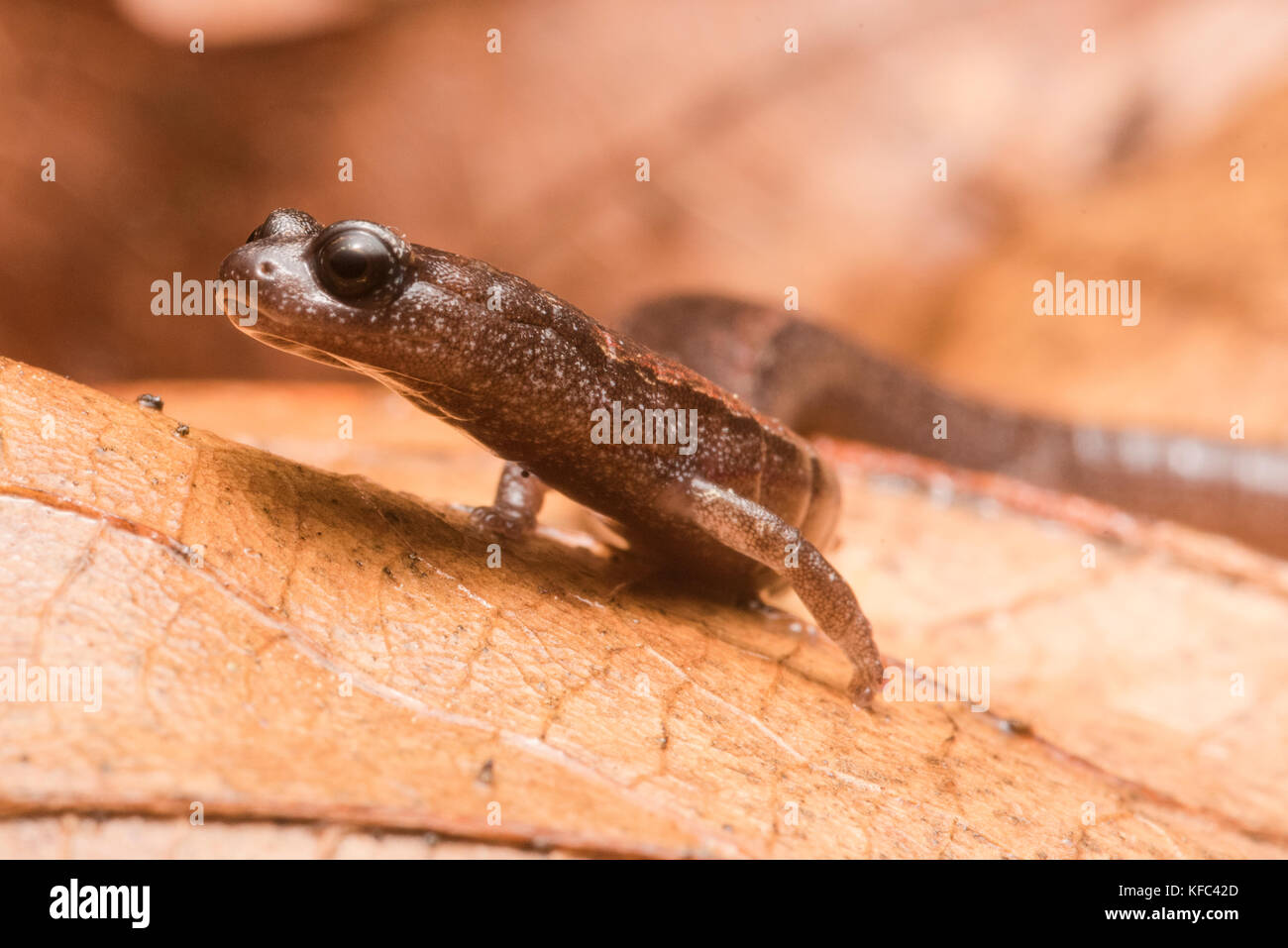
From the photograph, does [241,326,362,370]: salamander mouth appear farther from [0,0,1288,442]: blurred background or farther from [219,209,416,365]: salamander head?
[0,0,1288,442]: blurred background

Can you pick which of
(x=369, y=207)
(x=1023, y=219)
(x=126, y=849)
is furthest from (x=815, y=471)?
(x=1023, y=219)

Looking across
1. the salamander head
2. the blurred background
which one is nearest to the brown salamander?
the salamander head

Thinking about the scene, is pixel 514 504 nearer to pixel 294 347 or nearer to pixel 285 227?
pixel 294 347

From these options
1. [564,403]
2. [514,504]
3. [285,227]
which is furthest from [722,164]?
[285,227]

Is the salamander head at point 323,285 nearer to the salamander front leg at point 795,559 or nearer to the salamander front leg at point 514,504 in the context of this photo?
the salamander front leg at point 514,504

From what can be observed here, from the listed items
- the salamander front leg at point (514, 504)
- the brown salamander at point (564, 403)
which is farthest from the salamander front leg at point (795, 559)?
the salamander front leg at point (514, 504)

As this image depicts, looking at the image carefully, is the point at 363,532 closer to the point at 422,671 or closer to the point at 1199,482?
the point at 422,671
